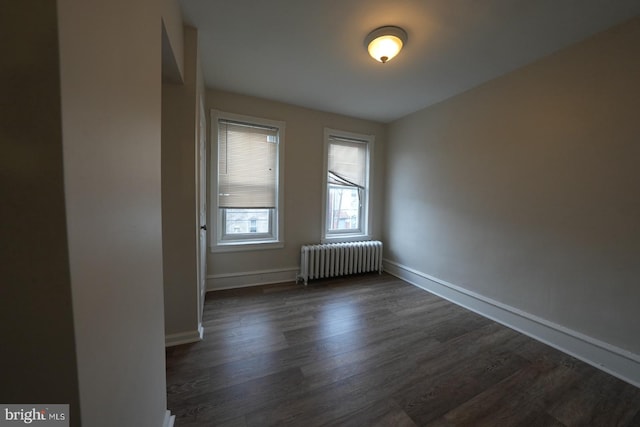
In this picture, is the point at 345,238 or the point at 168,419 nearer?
the point at 168,419

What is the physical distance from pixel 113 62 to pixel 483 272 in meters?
3.20

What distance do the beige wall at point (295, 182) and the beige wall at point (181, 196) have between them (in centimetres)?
101

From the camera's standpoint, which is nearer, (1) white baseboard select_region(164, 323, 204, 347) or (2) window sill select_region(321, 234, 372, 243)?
(1) white baseboard select_region(164, 323, 204, 347)

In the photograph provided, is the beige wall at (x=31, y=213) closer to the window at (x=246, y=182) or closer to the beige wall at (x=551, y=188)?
the window at (x=246, y=182)

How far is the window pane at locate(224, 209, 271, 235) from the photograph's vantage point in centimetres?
299

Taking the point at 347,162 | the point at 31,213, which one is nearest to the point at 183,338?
the point at 31,213

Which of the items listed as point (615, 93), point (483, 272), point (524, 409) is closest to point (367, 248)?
point (483, 272)

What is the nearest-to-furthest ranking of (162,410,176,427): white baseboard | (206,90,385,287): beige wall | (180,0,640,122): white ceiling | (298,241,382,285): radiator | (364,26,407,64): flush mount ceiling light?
(162,410,176,427): white baseboard, (180,0,640,122): white ceiling, (364,26,407,64): flush mount ceiling light, (206,90,385,287): beige wall, (298,241,382,285): radiator

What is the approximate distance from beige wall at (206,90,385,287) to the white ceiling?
34 centimetres

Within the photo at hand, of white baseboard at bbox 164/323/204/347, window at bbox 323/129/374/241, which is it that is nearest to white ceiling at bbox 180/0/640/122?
window at bbox 323/129/374/241

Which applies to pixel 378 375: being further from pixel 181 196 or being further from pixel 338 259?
pixel 181 196

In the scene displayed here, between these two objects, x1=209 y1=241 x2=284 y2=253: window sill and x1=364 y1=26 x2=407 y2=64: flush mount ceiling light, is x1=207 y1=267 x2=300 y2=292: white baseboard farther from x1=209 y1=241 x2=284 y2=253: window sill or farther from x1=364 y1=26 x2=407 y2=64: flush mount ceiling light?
x1=364 y1=26 x2=407 y2=64: flush mount ceiling light

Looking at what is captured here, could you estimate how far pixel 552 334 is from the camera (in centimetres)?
195

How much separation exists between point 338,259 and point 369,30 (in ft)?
8.72
